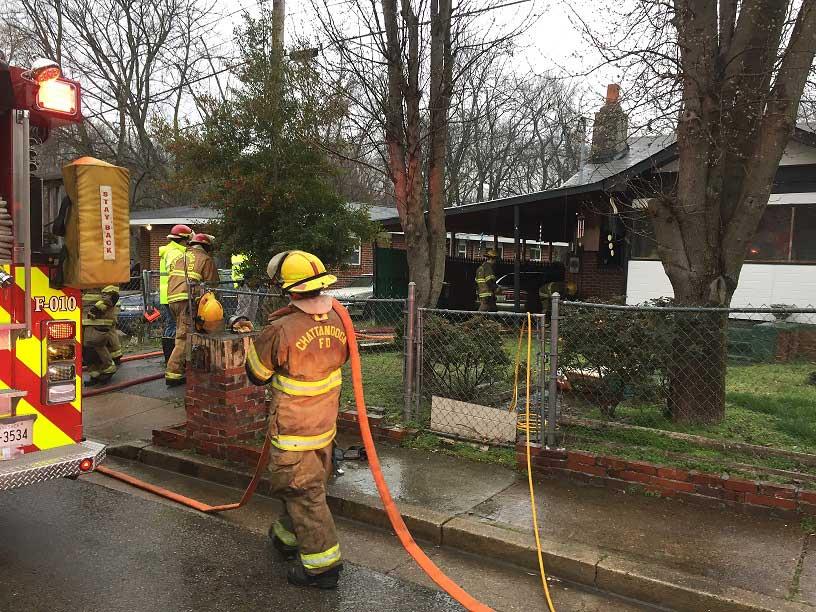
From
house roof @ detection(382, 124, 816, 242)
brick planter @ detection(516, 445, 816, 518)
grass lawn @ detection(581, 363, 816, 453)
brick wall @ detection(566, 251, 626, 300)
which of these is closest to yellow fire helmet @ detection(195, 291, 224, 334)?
Answer: brick planter @ detection(516, 445, 816, 518)

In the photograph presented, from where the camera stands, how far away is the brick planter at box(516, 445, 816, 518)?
4.24 m

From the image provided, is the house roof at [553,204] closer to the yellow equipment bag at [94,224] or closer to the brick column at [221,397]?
the brick column at [221,397]

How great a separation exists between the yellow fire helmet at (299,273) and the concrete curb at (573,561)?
172 centimetres

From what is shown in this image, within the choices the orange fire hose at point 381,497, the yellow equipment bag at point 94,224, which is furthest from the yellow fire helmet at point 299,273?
the yellow equipment bag at point 94,224

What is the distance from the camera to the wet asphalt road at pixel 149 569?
3432 millimetres

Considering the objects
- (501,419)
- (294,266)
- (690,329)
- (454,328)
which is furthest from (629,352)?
(294,266)

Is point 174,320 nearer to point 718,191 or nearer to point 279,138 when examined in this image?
point 279,138

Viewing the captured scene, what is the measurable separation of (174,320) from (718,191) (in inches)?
261

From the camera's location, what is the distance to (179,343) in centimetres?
816

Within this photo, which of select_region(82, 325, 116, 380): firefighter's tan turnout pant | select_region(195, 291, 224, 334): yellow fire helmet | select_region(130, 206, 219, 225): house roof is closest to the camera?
select_region(195, 291, 224, 334): yellow fire helmet

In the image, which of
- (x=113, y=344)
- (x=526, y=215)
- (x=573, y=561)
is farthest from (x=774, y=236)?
(x=113, y=344)

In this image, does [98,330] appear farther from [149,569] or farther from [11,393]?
[149,569]

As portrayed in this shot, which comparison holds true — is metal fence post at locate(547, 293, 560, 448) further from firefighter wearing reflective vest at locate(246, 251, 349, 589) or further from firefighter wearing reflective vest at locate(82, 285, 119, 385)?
firefighter wearing reflective vest at locate(82, 285, 119, 385)

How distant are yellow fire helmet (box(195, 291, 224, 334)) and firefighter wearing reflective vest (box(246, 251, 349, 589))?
204 centimetres
